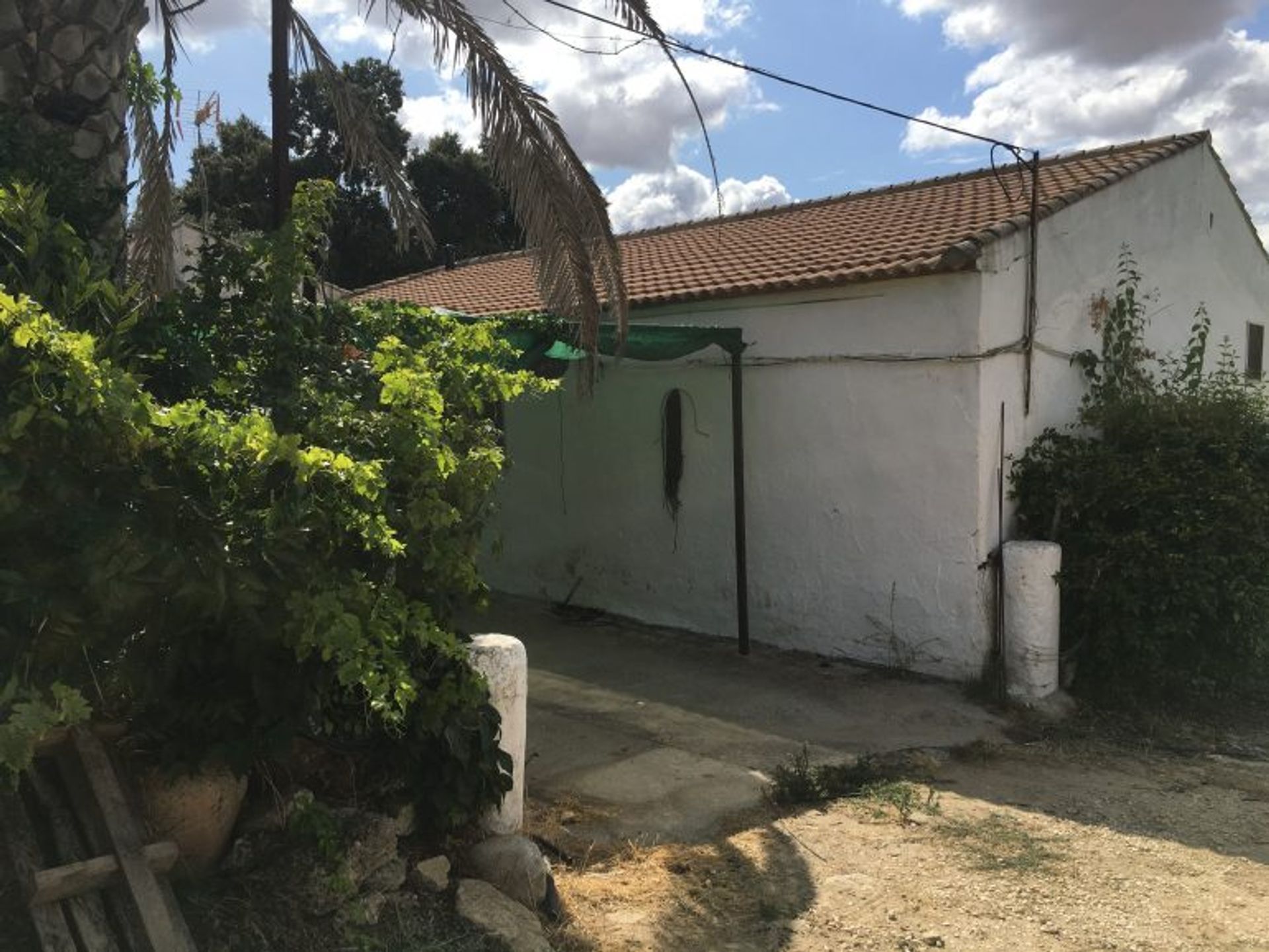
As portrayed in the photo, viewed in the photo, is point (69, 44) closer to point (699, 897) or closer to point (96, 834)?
point (96, 834)

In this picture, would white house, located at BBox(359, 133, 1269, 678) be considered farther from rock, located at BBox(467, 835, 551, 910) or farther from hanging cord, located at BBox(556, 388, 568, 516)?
rock, located at BBox(467, 835, 551, 910)

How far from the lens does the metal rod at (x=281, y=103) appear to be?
5988 millimetres

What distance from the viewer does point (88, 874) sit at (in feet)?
9.14

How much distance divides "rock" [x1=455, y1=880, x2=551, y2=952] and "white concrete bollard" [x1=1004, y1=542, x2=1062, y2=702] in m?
4.55

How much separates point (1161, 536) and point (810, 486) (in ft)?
8.16

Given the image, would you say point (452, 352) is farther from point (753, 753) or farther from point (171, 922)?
point (753, 753)

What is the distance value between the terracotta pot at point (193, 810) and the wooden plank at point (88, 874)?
0.20 meters

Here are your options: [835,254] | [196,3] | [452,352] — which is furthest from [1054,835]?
[196,3]

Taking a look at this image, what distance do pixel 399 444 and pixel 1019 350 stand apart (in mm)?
5523

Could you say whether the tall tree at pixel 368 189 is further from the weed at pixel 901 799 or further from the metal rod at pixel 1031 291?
the weed at pixel 901 799

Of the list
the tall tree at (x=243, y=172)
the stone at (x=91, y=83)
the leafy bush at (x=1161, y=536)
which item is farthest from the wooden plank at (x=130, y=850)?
the tall tree at (x=243, y=172)

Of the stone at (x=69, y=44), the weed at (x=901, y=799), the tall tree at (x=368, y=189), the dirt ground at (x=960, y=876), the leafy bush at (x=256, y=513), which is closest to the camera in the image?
the leafy bush at (x=256, y=513)


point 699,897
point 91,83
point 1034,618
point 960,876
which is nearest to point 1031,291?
point 1034,618

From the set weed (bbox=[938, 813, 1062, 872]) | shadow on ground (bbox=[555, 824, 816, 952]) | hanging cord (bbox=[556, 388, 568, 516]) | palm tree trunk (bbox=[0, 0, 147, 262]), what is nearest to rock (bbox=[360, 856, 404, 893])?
shadow on ground (bbox=[555, 824, 816, 952])
